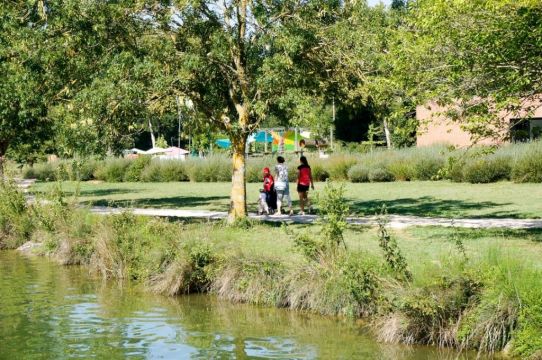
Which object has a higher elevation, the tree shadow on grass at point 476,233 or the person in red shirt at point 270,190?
the person in red shirt at point 270,190

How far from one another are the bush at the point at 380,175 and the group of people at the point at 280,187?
15.6 m

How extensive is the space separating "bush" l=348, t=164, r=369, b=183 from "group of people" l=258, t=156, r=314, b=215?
15914 millimetres

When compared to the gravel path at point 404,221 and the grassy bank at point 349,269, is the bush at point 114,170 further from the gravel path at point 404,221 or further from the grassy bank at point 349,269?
the grassy bank at point 349,269

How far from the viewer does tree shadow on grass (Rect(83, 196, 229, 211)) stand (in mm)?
28487

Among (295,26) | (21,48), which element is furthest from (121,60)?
(295,26)

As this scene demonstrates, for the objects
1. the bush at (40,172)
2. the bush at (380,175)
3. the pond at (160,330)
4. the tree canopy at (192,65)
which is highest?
the tree canopy at (192,65)

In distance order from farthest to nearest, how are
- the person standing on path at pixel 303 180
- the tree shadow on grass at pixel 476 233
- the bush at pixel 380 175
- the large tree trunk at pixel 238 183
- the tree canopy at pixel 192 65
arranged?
the bush at pixel 380 175
the person standing on path at pixel 303 180
the large tree trunk at pixel 238 183
the tree canopy at pixel 192 65
the tree shadow on grass at pixel 476 233

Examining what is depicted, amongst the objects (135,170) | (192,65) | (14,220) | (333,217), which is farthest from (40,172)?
(333,217)

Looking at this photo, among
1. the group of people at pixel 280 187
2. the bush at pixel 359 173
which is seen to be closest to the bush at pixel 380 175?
the bush at pixel 359 173

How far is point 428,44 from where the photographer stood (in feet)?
48.9

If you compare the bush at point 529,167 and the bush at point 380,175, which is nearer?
the bush at point 529,167

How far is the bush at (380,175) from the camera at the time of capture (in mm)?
39812

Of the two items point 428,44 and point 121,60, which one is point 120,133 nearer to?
Result: point 121,60

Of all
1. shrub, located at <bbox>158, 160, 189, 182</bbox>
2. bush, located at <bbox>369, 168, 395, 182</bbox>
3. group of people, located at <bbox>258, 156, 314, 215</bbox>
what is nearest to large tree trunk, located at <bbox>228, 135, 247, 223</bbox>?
group of people, located at <bbox>258, 156, 314, 215</bbox>
